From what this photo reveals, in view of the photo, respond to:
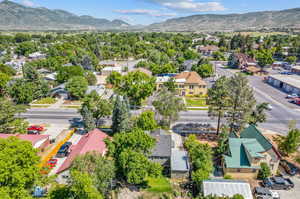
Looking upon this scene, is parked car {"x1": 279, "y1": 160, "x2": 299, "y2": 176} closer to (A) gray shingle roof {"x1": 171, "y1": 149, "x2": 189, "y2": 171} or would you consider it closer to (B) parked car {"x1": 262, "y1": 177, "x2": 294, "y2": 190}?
(B) parked car {"x1": 262, "y1": 177, "x2": 294, "y2": 190}

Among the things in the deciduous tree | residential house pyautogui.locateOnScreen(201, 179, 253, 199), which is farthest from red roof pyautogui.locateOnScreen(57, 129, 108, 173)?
the deciduous tree

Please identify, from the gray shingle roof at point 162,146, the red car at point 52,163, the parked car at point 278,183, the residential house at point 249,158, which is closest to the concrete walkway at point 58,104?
the red car at point 52,163

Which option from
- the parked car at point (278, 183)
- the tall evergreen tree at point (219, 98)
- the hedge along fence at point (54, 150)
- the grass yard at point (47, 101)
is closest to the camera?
the parked car at point (278, 183)

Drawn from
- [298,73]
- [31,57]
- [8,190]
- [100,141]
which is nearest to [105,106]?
[100,141]

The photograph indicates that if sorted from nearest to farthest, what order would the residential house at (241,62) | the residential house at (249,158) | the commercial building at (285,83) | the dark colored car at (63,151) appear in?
1. the residential house at (249,158)
2. the dark colored car at (63,151)
3. the commercial building at (285,83)
4. the residential house at (241,62)

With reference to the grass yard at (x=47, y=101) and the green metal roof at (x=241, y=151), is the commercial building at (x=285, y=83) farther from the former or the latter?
the grass yard at (x=47, y=101)
